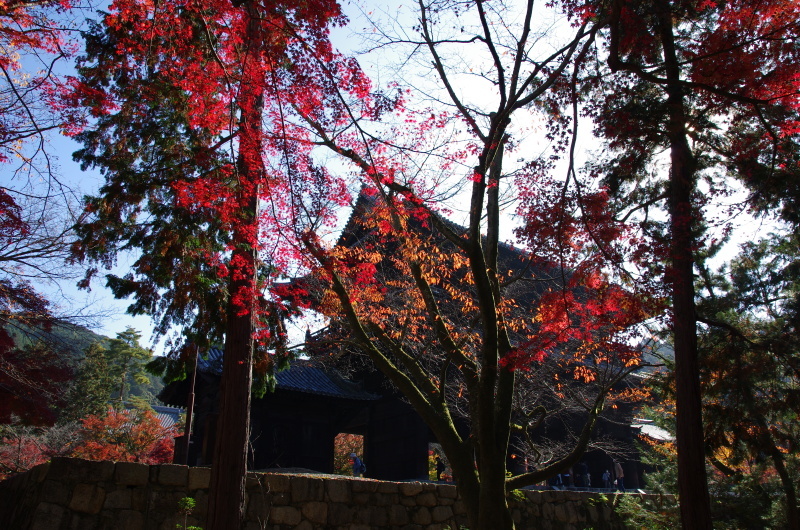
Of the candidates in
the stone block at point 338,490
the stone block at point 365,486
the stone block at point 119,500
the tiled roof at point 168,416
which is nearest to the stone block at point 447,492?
the stone block at point 365,486

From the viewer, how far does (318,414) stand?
14508 millimetres

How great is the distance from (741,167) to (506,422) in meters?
5.82

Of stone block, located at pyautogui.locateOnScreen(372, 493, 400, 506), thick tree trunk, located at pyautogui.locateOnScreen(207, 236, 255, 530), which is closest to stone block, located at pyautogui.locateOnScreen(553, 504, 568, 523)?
stone block, located at pyautogui.locateOnScreen(372, 493, 400, 506)

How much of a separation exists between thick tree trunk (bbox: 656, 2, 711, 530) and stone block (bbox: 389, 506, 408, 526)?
439cm

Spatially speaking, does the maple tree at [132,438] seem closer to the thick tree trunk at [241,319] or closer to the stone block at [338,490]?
the stone block at [338,490]

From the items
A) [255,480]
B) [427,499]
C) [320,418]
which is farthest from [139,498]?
[320,418]

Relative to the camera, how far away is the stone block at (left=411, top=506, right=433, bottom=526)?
9.14 meters

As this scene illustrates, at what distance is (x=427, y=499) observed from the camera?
9.41 meters

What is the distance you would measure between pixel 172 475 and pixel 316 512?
234 cm

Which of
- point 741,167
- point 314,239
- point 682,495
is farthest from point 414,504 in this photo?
point 741,167

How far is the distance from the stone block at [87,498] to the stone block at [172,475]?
0.71 meters

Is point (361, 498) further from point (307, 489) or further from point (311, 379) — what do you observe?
point (311, 379)

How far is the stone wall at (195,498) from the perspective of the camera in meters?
6.62

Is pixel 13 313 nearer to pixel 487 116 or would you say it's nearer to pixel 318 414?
pixel 318 414
